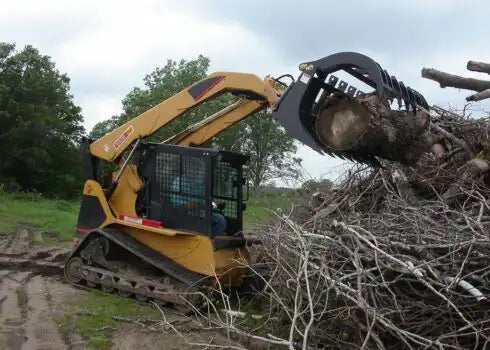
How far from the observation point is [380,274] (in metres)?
4.34

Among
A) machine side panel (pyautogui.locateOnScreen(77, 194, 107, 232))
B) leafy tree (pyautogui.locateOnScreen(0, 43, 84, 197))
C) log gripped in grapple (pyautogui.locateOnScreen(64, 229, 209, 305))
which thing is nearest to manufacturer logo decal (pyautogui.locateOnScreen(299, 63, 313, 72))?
log gripped in grapple (pyautogui.locateOnScreen(64, 229, 209, 305))

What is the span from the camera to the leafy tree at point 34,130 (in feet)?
92.8

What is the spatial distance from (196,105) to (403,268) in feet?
12.7

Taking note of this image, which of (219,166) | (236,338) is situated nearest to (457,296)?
(236,338)

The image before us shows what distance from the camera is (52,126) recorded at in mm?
29906

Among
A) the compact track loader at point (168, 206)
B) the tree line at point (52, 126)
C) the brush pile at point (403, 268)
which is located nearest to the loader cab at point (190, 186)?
the compact track loader at point (168, 206)

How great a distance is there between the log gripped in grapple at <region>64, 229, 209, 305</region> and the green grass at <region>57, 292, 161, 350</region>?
18cm

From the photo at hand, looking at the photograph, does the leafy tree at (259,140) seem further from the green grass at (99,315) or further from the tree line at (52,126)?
the green grass at (99,315)

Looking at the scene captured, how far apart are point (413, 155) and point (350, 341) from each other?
1.78 metres

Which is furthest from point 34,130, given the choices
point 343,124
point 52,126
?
point 343,124

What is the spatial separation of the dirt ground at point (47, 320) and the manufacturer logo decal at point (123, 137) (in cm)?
196

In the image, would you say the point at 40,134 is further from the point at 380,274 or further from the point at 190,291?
A: the point at 380,274

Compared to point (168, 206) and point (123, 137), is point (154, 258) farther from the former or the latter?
point (123, 137)

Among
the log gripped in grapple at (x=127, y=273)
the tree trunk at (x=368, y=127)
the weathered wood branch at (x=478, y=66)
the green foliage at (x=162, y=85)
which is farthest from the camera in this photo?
the green foliage at (x=162, y=85)
